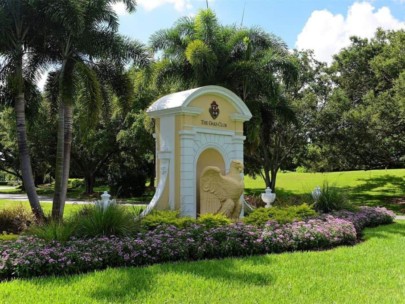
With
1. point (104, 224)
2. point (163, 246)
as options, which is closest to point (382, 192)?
point (163, 246)

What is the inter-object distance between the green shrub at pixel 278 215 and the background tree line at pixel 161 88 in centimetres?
571

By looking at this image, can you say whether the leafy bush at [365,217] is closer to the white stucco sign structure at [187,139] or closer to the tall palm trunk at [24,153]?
the white stucco sign structure at [187,139]

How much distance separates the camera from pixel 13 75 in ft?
45.7

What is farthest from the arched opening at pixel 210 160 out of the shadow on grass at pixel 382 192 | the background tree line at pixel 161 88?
the shadow on grass at pixel 382 192

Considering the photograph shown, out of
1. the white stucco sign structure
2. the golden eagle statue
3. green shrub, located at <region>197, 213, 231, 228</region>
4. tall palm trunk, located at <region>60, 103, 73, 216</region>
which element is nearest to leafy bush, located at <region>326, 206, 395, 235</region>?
the golden eagle statue

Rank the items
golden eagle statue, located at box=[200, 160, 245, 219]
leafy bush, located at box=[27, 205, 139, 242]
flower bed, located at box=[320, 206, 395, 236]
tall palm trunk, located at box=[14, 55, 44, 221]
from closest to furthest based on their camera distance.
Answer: leafy bush, located at box=[27, 205, 139, 242]
golden eagle statue, located at box=[200, 160, 245, 219]
flower bed, located at box=[320, 206, 395, 236]
tall palm trunk, located at box=[14, 55, 44, 221]

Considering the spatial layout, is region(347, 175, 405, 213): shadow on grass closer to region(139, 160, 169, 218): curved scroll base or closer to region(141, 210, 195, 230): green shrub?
region(139, 160, 169, 218): curved scroll base

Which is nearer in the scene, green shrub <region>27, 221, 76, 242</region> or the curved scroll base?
green shrub <region>27, 221, 76, 242</region>

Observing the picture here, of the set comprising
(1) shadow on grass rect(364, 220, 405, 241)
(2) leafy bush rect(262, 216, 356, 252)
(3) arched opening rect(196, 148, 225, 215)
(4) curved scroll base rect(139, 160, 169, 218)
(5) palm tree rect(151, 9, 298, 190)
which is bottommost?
(1) shadow on grass rect(364, 220, 405, 241)

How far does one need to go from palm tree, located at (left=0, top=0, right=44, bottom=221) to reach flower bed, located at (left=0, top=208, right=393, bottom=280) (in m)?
5.53

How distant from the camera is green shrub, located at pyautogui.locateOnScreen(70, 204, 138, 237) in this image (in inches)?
368

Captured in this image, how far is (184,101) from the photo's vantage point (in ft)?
45.2

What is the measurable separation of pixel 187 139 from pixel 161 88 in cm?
840

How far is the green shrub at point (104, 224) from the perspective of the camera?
30.6 ft
